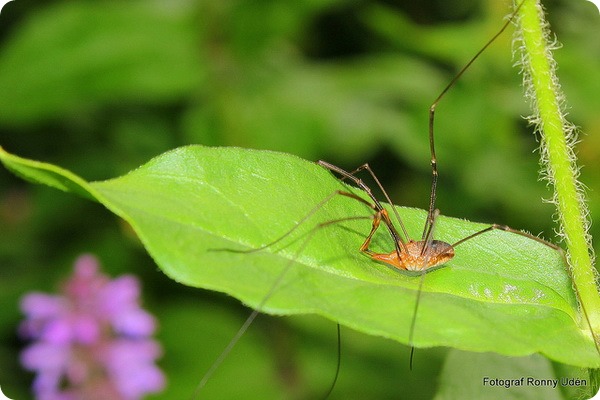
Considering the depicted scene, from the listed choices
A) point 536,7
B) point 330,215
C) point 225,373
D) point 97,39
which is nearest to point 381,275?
point 330,215

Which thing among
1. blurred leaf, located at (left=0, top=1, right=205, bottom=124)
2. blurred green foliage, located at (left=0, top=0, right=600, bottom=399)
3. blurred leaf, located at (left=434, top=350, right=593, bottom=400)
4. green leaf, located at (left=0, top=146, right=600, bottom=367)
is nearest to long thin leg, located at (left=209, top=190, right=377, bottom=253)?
green leaf, located at (left=0, top=146, right=600, bottom=367)

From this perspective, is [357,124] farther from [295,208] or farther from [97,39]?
[295,208]

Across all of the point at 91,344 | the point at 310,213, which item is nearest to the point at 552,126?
the point at 310,213

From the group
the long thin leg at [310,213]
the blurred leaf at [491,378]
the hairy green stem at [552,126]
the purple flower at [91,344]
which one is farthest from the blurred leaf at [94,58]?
the hairy green stem at [552,126]

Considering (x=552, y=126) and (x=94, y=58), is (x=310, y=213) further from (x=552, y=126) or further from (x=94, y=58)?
(x=94, y=58)

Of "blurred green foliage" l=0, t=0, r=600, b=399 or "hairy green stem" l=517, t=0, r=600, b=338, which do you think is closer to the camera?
"hairy green stem" l=517, t=0, r=600, b=338

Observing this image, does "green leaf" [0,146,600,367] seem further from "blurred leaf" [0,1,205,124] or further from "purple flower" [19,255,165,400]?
"blurred leaf" [0,1,205,124]

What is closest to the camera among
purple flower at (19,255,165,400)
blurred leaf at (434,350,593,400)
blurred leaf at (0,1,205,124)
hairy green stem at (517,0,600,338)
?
hairy green stem at (517,0,600,338)
